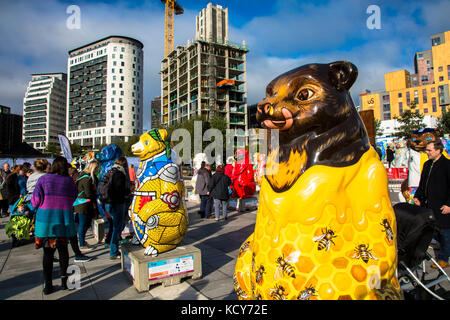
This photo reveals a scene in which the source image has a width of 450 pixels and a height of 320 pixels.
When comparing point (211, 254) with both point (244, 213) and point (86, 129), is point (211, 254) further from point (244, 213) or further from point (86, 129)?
point (86, 129)

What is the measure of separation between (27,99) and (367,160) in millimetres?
116201

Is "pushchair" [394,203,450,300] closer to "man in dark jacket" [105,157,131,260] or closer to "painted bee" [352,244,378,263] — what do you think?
"painted bee" [352,244,378,263]

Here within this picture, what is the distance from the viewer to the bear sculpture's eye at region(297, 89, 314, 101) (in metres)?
1.79

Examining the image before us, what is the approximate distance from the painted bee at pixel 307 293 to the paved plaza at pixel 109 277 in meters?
1.99

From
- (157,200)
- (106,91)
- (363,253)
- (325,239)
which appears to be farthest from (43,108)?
(363,253)

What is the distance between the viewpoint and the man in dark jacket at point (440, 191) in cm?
373

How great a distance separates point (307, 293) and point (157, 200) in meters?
2.47

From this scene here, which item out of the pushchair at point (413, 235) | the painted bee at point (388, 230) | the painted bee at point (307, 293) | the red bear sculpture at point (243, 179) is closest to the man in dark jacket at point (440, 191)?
the pushchair at point (413, 235)

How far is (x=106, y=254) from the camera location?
5.39 m

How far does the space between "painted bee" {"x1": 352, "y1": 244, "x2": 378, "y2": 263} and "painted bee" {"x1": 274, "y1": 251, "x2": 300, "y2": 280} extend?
13.8 inches

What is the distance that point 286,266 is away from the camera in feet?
5.52

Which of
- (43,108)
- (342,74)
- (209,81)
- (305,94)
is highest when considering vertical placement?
(43,108)

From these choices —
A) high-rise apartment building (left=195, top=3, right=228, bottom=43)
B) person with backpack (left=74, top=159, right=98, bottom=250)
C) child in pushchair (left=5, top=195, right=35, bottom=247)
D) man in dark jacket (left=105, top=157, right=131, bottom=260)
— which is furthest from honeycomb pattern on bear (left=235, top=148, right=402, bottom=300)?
high-rise apartment building (left=195, top=3, right=228, bottom=43)

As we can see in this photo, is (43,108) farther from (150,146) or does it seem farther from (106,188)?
(150,146)
